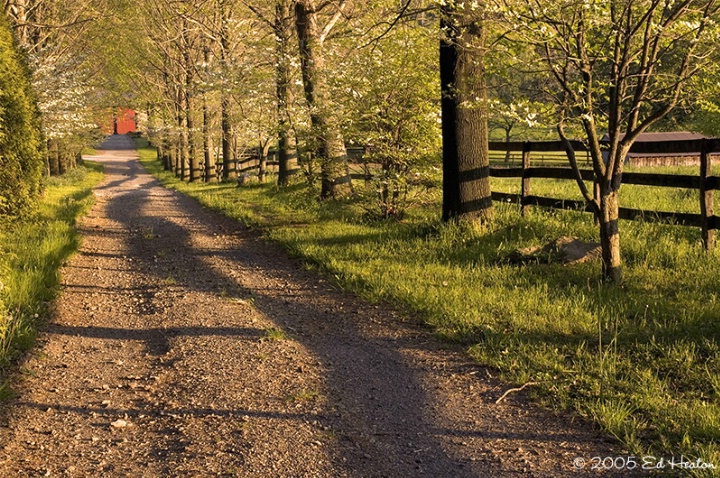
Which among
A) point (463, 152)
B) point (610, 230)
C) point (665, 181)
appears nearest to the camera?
point (610, 230)

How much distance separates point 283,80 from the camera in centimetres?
1497

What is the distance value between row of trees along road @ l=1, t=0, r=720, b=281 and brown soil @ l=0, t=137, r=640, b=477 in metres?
3.03

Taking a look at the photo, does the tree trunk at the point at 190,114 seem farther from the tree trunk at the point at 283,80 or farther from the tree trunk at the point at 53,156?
the tree trunk at the point at 53,156

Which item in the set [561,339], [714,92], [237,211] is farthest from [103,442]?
[237,211]

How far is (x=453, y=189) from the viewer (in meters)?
9.77

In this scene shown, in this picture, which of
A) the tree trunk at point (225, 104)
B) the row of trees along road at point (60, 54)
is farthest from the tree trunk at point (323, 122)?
the row of trees along road at point (60, 54)

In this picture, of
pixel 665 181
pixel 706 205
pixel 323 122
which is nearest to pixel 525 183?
pixel 665 181

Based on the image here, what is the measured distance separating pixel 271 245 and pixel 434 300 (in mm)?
4955

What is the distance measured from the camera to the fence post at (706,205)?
7812 millimetres

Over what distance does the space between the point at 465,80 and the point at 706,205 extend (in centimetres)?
353

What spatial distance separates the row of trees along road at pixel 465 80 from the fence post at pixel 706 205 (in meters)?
1.23

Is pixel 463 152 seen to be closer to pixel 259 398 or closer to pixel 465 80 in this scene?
pixel 465 80

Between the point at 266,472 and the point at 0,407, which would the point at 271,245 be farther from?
the point at 266,472

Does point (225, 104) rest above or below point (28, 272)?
above
